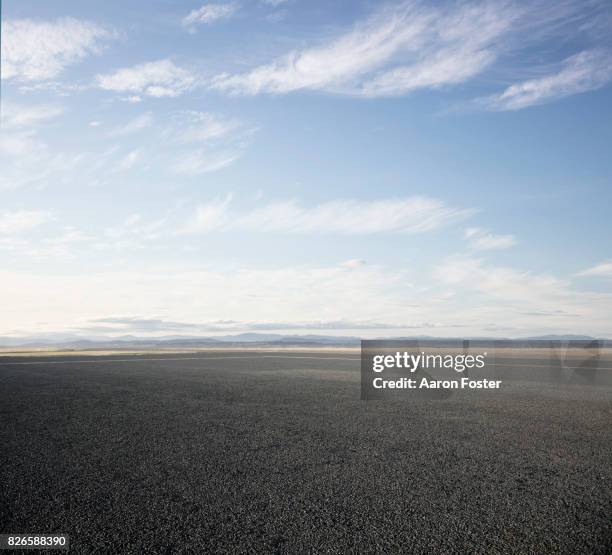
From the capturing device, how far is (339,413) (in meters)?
13.3

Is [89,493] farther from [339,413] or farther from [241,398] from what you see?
[241,398]

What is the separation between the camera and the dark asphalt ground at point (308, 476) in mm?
5512

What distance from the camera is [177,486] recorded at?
279 inches

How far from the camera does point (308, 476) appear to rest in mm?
7574

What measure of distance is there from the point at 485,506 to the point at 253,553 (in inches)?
119

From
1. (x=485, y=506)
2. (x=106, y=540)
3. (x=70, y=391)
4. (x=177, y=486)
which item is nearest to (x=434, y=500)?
(x=485, y=506)

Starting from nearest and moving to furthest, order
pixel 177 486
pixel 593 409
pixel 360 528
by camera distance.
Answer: pixel 360 528
pixel 177 486
pixel 593 409

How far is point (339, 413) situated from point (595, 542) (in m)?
8.24

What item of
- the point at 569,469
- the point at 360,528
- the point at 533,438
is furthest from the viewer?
the point at 533,438

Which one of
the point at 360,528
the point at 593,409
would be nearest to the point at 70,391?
the point at 360,528

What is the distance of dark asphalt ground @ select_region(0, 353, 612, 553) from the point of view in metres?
5.51

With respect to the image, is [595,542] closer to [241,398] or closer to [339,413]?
[339,413]

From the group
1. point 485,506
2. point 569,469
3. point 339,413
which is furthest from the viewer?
point 339,413

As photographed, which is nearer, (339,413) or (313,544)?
(313,544)
